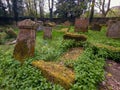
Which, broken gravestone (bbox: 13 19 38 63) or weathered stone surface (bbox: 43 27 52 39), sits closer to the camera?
broken gravestone (bbox: 13 19 38 63)

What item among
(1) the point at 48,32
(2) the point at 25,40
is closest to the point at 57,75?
(2) the point at 25,40

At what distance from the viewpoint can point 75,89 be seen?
385cm

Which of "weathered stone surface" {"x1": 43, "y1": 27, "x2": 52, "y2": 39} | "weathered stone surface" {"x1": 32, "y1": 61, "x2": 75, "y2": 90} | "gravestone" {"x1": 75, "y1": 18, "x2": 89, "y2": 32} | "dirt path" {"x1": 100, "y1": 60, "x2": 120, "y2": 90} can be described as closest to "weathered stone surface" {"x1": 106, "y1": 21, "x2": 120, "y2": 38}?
"gravestone" {"x1": 75, "y1": 18, "x2": 89, "y2": 32}

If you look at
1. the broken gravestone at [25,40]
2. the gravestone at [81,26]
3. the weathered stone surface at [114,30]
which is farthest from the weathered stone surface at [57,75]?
the gravestone at [81,26]

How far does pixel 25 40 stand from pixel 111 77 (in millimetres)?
3376

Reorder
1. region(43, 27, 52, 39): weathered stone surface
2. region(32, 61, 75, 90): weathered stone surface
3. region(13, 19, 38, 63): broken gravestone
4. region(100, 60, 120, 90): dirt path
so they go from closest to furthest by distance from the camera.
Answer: region(32, 61, 75, 90): weathered stone surface, region(100, 60, 120, 90): dirt path, region(13, 19, 38, 63): broken gravestone, region(43, 27, 52, 39): weathered stone surface

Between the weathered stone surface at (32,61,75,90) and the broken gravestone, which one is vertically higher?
the broken gravestone

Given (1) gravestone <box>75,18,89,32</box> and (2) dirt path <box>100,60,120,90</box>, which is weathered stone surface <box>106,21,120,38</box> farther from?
(2) dirt path <box>100,60,120,90</box>

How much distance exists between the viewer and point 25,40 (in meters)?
5.66

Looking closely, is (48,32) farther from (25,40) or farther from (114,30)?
(25,40)

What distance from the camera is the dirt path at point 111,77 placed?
15.4 feet

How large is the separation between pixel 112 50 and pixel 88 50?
1.31m

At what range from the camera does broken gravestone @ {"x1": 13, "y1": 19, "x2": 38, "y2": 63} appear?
5.61 meters

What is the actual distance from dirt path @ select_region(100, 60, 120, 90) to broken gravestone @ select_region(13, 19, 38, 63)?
2.84 meters
